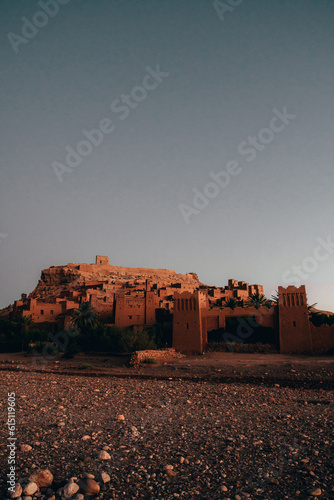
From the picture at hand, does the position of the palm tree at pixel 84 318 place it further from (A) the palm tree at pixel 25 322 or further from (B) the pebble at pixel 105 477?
(B) the pebble at pixel 105 477

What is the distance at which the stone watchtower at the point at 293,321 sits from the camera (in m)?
23.6

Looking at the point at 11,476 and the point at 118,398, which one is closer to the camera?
the point at 11,476

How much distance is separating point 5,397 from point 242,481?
372 inches

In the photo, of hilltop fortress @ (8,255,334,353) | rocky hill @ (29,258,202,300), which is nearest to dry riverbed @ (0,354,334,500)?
hilltop fortress @ (8,255,334,353)

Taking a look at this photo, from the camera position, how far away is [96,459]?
18.7ft

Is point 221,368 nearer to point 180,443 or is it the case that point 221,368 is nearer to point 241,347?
point 241,347

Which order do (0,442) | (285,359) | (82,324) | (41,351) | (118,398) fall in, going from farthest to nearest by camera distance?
1. (82,324)
2. (41,351)
3. (285,359)
4. (118,398)
5. (0,442)

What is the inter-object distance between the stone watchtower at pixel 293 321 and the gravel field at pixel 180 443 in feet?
39.2

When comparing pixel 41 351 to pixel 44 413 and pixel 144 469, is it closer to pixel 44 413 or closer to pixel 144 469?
pixel 44 413

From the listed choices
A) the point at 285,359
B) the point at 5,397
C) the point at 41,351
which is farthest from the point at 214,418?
the point at 41,351

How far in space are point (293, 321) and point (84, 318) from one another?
832 inches

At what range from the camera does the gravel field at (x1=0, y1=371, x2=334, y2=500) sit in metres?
4.87

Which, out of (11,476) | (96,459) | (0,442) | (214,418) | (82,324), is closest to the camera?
(11,476)

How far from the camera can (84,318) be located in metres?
36.5
